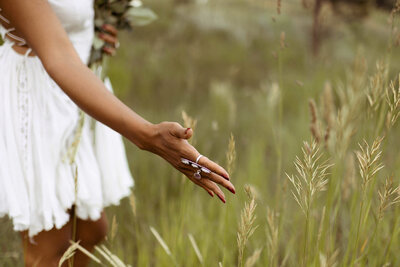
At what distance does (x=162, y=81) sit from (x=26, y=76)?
158 inches

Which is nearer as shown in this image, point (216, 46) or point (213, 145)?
point (213, 145)

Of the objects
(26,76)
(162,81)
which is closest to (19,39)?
(26,76)

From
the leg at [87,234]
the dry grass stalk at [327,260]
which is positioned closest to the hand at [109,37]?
the leg at [87,234]

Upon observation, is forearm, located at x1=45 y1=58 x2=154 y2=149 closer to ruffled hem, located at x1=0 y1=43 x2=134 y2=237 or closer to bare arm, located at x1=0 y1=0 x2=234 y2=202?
bare arm, located at x1=0 y1=0 x2=234 y2=202

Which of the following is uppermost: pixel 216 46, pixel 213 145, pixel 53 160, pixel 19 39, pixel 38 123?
pixel 19 39

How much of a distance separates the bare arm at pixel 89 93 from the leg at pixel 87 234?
645 mm

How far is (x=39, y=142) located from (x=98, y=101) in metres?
0.37

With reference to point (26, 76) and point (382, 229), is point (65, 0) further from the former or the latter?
point (382, 229)

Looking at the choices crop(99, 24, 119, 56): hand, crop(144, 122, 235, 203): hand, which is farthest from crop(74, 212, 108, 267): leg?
crop(144, 122, 235, 203): hand

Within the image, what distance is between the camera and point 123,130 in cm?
96

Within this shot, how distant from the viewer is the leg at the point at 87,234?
1521 millimetres

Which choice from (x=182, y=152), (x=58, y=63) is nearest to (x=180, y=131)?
(x=182, y=152)

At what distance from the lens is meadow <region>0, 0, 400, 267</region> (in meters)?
1.17

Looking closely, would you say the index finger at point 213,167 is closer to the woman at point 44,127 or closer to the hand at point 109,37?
the woman at point 44,127
